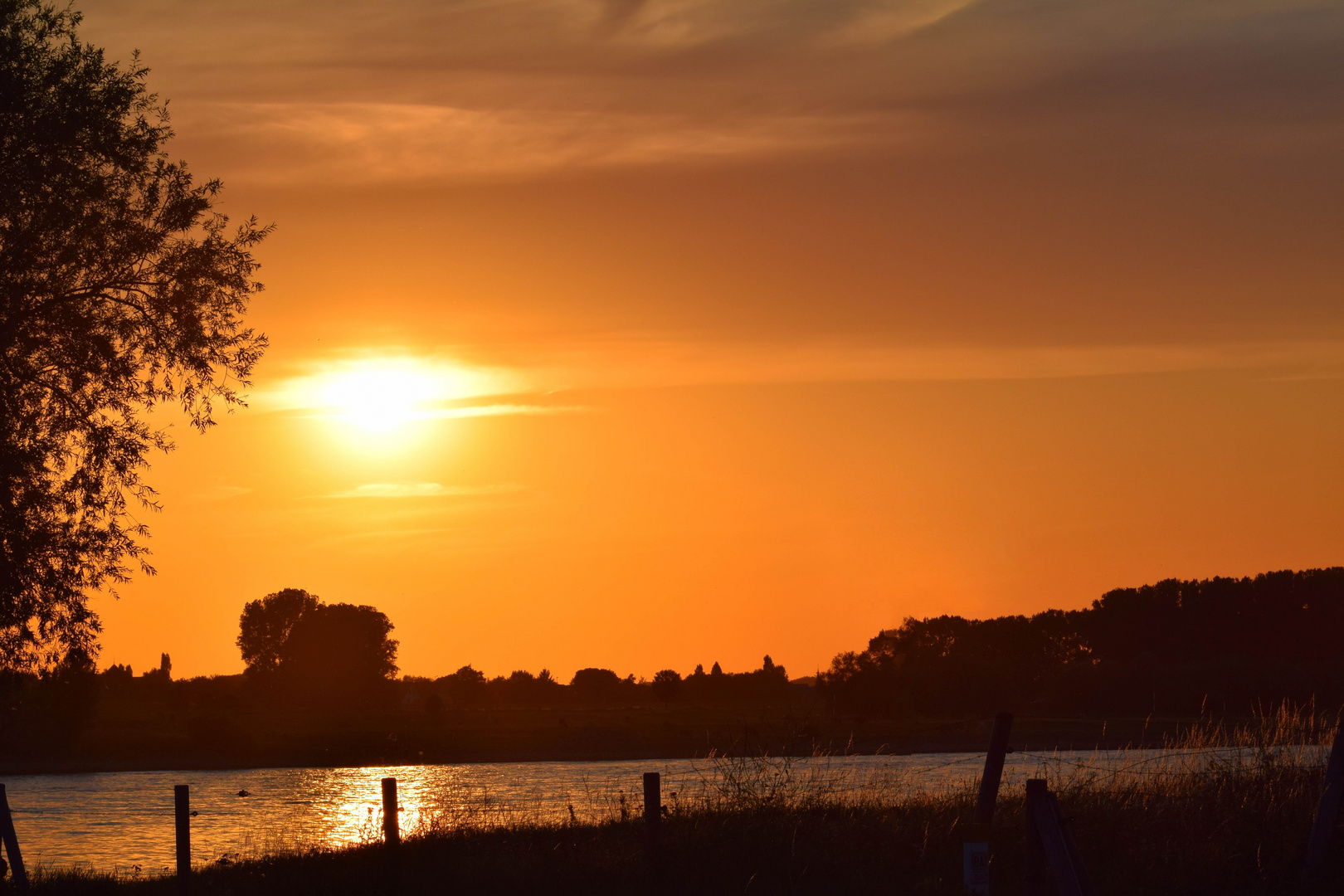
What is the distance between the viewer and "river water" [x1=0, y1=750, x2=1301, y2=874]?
1994cm

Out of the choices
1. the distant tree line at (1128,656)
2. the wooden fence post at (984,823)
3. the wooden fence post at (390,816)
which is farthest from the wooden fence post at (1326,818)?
the distant tree line at (1128,656)

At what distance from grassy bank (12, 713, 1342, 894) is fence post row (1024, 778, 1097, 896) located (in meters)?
4.28

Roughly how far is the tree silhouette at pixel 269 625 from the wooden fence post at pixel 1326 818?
178071 mm

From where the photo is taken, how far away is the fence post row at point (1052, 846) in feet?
29.2

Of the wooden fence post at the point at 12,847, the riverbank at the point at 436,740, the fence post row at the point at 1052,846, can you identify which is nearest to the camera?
the fence post row at the point at 1052,846

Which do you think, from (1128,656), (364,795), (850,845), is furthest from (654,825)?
(1128,656)

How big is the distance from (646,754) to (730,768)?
97.8m

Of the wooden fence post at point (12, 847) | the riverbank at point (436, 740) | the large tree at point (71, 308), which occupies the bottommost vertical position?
the riverbank at point (436, 740)

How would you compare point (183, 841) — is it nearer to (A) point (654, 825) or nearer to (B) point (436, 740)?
(A) point (654, 825)

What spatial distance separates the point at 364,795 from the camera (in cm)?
7188

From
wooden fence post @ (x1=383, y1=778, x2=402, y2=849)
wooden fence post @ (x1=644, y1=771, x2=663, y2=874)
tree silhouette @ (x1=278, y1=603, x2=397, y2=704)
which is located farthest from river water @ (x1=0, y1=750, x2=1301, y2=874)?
tree silhouette @ (x1=278, y1=603, x2=397, y2=704)

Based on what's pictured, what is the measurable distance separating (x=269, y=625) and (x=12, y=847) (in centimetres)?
17583

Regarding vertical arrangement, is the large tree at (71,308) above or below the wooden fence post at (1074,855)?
above

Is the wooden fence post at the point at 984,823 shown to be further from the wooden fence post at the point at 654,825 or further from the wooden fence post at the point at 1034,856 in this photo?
the wooden fence post at the point at 654,825
